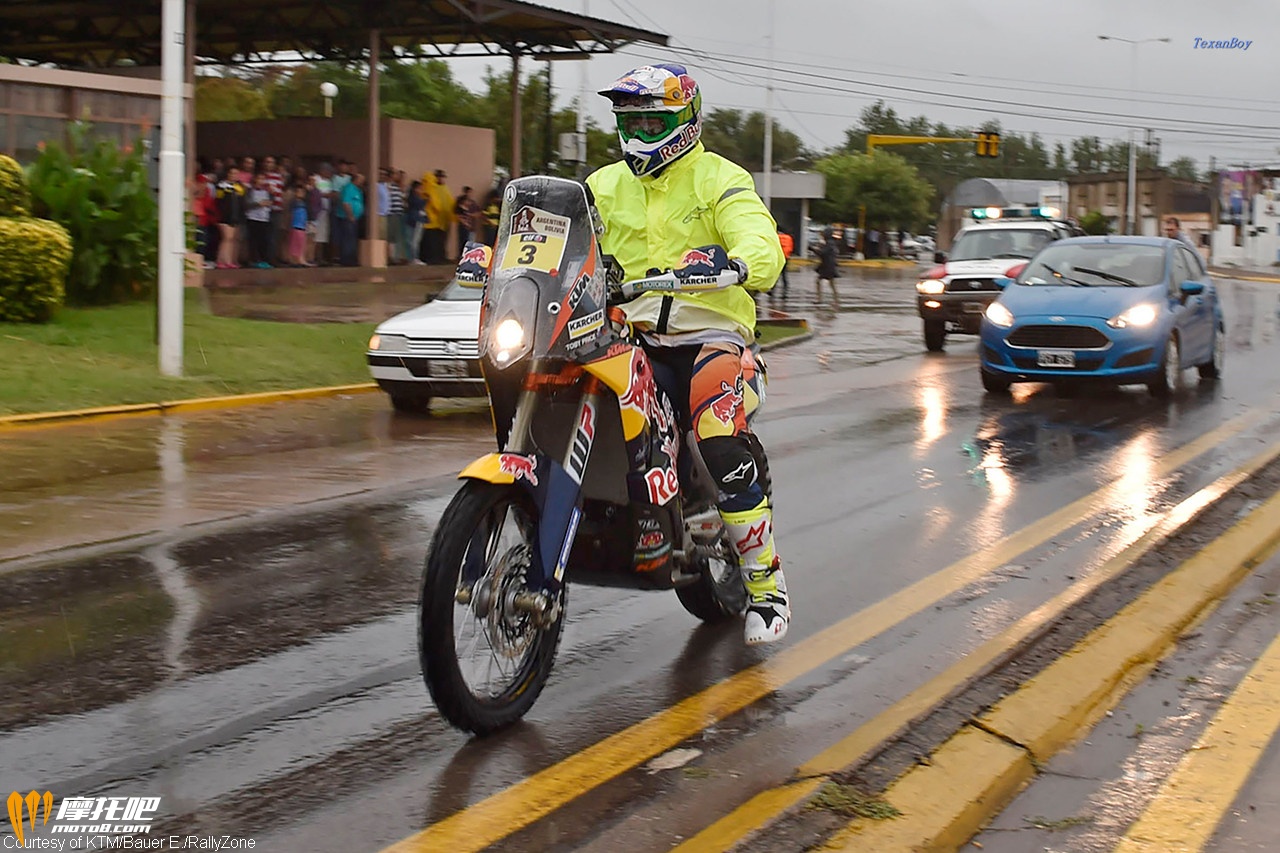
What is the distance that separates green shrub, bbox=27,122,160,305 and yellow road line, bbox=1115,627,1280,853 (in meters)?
14.0

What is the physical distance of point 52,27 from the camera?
33.9 m

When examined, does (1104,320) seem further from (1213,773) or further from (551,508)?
(551,508)

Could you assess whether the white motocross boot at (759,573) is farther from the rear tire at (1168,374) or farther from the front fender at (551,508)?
the rear tire at (1168,374)

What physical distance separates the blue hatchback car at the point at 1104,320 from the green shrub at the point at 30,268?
364 inches

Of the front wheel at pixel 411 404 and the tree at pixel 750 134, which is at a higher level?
the tree at pixel 750 134

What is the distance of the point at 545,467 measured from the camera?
182 inches

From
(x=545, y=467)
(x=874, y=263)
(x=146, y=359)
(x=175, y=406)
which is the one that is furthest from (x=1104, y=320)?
(x=874, y=263)

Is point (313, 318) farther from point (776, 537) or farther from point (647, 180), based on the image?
point (647, 180)

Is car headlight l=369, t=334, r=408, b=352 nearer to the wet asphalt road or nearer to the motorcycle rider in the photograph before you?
the wet asphalt road

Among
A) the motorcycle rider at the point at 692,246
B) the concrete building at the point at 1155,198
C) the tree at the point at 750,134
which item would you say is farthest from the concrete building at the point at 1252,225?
the motorcycle rider at the point at 692,246

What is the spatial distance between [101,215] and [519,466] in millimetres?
13430

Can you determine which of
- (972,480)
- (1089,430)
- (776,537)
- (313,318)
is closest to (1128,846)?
(776,537)

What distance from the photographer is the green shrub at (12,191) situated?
51.1 ft

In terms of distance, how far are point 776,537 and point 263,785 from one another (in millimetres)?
3991
